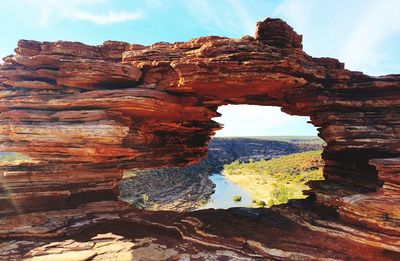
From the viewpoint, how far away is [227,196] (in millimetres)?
85875

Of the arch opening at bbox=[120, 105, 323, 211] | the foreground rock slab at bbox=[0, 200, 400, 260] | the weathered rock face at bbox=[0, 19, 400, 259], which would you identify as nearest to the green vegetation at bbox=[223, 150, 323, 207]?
the arch opening at bbox=[120, 105, 323, 211]

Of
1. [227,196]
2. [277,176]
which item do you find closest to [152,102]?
[227,196]

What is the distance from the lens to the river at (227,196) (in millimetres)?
73375

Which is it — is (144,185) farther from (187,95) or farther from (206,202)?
(187,95)

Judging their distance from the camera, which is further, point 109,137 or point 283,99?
point 283,99

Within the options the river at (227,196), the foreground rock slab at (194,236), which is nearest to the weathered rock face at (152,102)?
the foreground rock slab at (194,236)

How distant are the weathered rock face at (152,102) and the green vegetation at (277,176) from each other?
5382 centimetres

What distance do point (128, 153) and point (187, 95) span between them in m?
5.39

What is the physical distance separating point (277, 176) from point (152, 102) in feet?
323

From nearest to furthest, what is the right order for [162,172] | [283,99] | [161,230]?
[161,230] → [283,99] → [162,172]

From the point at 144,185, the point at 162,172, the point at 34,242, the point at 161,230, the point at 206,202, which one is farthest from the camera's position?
the point at 162,172

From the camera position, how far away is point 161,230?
19734 mm

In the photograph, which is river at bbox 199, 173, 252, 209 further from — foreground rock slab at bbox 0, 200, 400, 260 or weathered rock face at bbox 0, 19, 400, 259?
weathered rock face at bbox 0, 19, 400, 259

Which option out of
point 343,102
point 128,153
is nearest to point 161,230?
point 128,153
